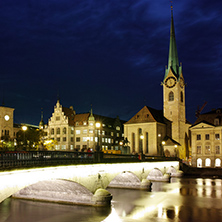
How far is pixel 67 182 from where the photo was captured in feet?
101

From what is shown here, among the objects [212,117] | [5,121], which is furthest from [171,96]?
[5,121]

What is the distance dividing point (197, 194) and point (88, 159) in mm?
22141

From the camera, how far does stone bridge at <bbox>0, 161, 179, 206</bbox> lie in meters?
20.3

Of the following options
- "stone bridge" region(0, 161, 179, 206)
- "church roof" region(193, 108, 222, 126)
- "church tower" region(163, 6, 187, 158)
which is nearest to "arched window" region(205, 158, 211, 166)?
"church tower" region(163, 6, 187, 158)

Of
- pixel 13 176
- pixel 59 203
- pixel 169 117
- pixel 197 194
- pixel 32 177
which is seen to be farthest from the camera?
pixel 169 117

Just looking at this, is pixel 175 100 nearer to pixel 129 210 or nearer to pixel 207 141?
pixel 207 141

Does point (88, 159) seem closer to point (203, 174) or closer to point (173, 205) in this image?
point (173, 205)

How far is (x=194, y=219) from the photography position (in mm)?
29938

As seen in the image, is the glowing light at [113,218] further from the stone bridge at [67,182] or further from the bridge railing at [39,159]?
the bridge railing at [39,159]

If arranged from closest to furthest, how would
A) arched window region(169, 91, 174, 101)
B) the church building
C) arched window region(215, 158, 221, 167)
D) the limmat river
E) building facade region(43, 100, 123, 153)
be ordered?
the limmat river < arched window region(215, 158, 221, 167) < the church building < arched window region(169, 91, 174, 101) < building facade region(43, 100, 123, 153)

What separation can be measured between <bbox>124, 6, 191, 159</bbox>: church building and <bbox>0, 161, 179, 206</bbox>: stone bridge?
41921 mm

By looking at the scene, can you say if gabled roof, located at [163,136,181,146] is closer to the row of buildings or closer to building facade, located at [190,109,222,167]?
the row of buildings

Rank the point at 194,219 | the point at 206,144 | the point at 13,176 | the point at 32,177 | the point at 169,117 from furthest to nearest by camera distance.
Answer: the point at 169,117 < the point at 206,144 < the point at 194,219 < the point at 32,177 < the point at 13,176

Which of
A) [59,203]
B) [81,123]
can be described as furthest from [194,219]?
[81,123]
